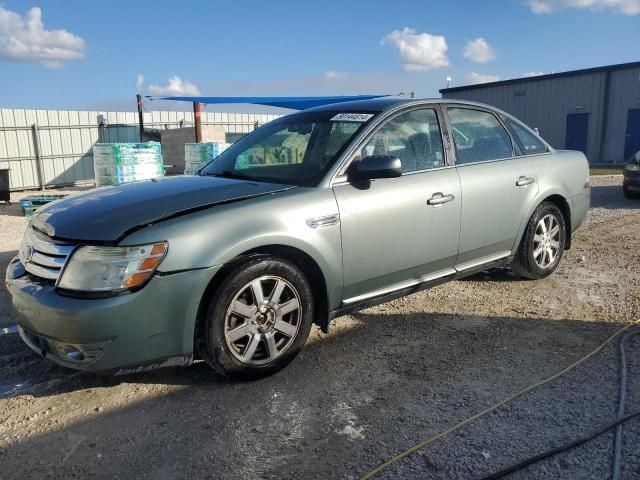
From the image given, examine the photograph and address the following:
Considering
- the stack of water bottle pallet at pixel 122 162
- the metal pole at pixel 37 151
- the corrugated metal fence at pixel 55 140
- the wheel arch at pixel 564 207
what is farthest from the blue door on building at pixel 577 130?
the metal pole at pixel 37 151

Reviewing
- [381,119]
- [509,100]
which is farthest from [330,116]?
[509,100]

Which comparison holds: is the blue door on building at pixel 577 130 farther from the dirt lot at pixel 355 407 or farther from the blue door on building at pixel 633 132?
the dirt lot at pixel 355 407

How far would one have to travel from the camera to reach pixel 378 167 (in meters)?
3.40

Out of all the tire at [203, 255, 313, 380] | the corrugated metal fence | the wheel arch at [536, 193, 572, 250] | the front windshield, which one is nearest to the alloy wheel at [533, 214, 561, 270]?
the wheel arch at [536, 193, 572, 250]

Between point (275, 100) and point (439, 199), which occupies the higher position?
point (275, 100)

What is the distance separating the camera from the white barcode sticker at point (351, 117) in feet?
12.6

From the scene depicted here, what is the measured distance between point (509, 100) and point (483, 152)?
1009 inches

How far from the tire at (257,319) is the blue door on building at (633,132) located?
81.2 ft

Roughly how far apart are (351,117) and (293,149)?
52 cm

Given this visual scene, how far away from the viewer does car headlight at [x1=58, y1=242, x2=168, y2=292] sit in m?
2.71

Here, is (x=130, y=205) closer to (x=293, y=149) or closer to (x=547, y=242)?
(x=293, y=149)

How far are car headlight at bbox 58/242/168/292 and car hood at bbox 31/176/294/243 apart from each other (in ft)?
0.30

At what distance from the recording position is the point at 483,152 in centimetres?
448

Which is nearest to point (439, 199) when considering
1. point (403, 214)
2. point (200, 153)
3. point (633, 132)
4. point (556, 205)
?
point (403, 214)
